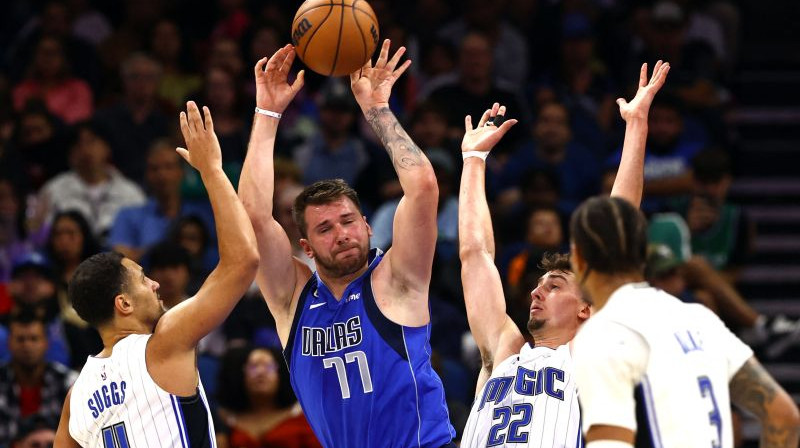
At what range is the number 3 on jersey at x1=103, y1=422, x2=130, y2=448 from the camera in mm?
5652

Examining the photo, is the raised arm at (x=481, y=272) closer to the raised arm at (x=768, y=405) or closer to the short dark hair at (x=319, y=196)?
the short dark hair at (x=319, y=196)

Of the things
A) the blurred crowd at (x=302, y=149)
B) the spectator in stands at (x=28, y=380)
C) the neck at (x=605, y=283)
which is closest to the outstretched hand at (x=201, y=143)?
the neck at (x=605, y=283)

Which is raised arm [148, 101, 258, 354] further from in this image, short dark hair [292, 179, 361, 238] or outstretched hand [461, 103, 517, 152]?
outstretched hand [461, 103, 517, 152]

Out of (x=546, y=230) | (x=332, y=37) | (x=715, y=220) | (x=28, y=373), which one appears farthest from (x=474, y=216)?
(x=715, y=220)

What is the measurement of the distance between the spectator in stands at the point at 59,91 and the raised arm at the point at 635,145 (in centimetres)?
765

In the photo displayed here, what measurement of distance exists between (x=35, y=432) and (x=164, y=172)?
9.62ft

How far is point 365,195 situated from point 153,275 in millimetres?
2432

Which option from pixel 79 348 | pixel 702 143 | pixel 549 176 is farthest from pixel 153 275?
pixel 702 143

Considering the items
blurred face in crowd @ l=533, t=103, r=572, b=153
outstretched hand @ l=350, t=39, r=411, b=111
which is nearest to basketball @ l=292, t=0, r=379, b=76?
outstretched hand @ l=350, t=39, r=411, b=111

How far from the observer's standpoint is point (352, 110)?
1227cm

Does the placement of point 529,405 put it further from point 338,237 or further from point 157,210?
point 157,210

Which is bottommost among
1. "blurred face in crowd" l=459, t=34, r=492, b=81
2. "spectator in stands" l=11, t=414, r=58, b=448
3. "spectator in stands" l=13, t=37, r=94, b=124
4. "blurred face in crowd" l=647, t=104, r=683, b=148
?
"spectator in stands" l=11, t=414, r=58, b=448

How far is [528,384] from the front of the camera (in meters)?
5.91

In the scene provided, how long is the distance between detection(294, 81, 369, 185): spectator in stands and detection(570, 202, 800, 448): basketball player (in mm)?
7372
